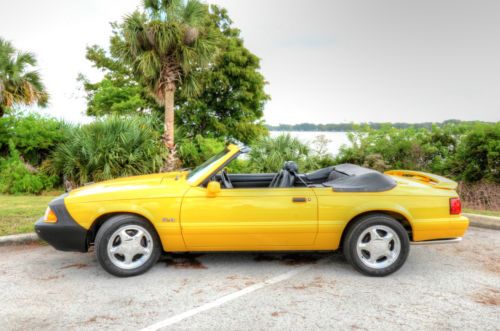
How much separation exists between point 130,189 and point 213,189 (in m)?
0.97

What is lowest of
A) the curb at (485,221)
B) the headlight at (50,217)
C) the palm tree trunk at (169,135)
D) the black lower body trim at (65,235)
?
the curb at (485,221)

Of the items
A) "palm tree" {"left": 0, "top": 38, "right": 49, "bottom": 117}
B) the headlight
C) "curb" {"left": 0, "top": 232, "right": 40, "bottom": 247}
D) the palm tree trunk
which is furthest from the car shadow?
"palm tree" {"left": 0, "top": 38, "right": 49, "bottom": 117}

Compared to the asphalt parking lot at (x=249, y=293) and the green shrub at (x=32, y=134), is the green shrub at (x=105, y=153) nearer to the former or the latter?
the green shrub at (x=32, y=134)

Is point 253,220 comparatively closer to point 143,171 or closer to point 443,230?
point 443,230

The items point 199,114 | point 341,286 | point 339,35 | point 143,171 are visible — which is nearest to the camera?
point 341,286

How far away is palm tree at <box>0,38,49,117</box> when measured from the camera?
44.0 ft

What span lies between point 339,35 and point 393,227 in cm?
1344

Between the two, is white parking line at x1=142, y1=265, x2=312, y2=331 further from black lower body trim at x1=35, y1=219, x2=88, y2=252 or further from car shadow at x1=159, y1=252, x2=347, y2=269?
black lower body trim at x1=35, y1=219, x2=88, y2=252

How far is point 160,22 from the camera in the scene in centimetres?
1317

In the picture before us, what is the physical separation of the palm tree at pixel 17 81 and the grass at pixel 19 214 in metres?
6.67

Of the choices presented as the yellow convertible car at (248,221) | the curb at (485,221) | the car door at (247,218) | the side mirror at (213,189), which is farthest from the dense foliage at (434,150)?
the side mirror at (213,189)

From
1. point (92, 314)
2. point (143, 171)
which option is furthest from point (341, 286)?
point (143, 171)

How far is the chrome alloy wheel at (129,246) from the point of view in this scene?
405 centimetres

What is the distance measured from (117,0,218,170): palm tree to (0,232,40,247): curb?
747 cm
